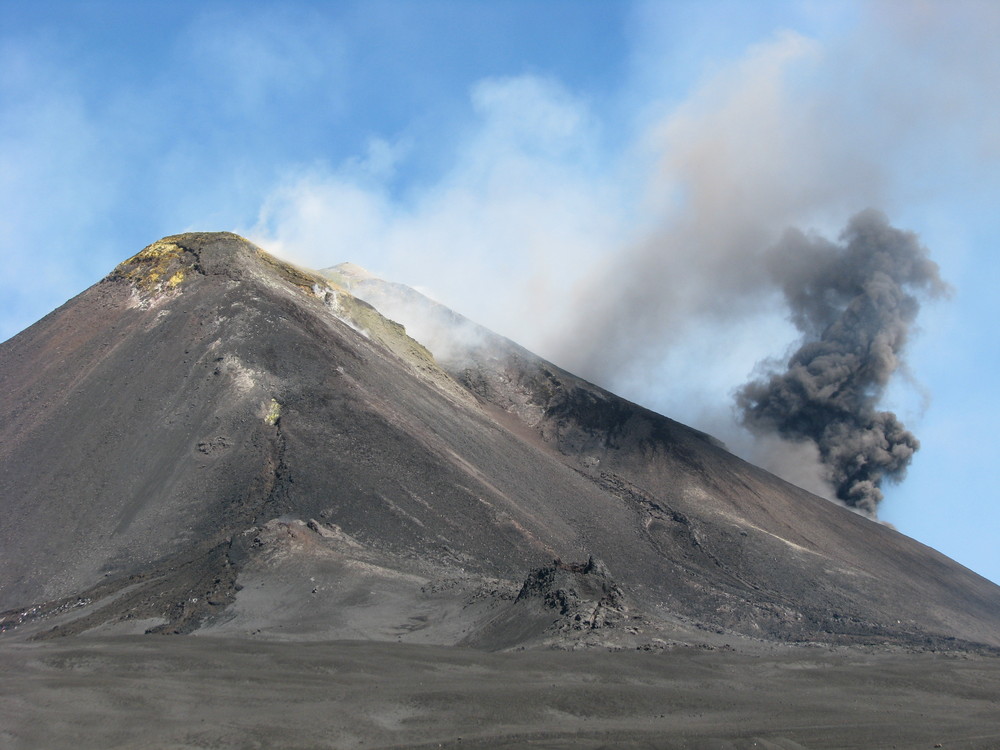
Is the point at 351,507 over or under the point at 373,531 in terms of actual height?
over

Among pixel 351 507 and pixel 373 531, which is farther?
pixel 351 507

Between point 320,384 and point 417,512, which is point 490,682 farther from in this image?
point 320,384

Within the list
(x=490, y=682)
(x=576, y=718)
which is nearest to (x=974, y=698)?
(x=576, y=718)

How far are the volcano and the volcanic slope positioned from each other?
155 millimetres

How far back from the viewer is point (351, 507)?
3994 centimetres

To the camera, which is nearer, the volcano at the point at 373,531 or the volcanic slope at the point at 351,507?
the volcano at the point at 373,531

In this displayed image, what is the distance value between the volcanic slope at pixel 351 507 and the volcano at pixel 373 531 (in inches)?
6.1

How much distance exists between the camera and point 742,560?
47562 mm

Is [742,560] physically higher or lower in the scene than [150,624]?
higher

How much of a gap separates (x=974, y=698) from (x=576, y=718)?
1219 centimetres

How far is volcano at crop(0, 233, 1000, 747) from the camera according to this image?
1083 inches

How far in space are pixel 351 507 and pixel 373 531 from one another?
5.76 ft

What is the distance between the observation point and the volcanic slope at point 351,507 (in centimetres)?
3319

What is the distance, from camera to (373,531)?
3888 cm
